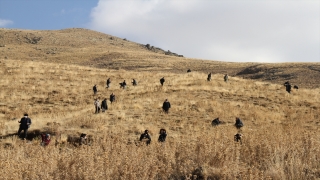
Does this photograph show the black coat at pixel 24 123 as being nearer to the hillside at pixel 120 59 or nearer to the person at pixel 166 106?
the person at pixel 166 106

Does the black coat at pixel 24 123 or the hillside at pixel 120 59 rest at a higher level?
the hillside at pixel 120 59

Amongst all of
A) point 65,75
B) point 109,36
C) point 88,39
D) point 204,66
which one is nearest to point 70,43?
point 88,39

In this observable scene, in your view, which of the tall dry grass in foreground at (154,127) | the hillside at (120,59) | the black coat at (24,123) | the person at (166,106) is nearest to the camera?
the tall dry grass in foreground at (154,127)

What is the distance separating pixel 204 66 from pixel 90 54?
41.7 metres

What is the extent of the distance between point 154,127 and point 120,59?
8370cm

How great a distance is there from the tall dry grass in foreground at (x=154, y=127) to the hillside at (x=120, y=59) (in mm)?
27896

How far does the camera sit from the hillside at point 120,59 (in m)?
68.0

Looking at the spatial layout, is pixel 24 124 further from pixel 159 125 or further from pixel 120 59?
pixel 120 59

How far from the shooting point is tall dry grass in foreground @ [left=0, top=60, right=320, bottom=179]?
518cm

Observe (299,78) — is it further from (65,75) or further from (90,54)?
(90,54)

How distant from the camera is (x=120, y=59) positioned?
103 metres

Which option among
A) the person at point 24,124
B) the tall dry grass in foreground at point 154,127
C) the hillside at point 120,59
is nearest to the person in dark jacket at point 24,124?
the person at point 24,124

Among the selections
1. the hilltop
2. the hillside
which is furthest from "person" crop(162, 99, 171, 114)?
the hillside

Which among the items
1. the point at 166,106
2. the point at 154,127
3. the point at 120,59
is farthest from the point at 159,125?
the point at 120,59
